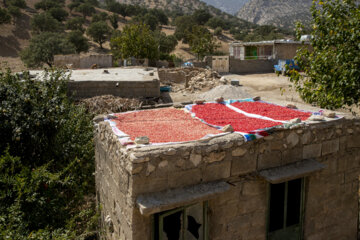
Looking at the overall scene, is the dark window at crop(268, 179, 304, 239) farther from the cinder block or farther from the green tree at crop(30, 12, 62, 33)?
the green tree at crop(30, 12, 62, 33)

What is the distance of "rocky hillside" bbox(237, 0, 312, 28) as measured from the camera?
113 meters

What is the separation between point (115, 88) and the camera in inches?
421

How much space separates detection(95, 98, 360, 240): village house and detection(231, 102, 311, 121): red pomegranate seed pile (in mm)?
66

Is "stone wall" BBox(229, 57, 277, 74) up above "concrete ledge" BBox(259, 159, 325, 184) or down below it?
above

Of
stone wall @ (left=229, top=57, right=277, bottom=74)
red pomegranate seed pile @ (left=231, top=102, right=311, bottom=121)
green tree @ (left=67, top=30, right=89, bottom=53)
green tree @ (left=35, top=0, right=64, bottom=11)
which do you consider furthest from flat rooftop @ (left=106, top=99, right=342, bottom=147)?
green tree @ (left=35, top=0, right=64, bottom=11)

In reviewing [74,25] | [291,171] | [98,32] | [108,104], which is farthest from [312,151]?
[74,25]

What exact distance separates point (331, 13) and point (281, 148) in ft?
15.4

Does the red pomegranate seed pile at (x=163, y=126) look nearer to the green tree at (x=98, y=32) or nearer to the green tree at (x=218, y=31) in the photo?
the green tree at (x=98, y=32)

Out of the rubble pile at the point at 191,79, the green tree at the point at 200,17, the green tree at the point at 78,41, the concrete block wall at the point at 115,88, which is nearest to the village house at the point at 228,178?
Result: the concrete block wall at the point at 115,88

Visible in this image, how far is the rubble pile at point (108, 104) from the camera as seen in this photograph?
381 inches

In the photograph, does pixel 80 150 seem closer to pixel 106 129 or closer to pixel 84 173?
pixel 84 173

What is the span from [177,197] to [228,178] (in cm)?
80

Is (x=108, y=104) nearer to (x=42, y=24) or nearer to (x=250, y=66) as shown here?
(x=250, y=66)

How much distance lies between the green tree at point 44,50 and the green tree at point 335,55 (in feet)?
83.5
